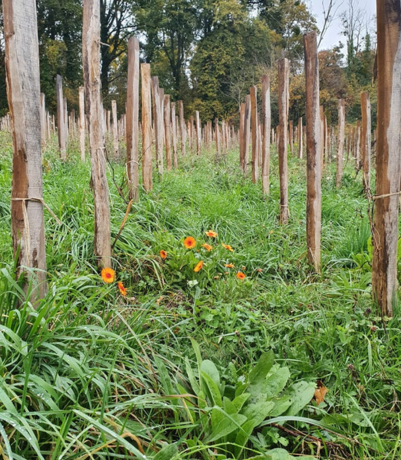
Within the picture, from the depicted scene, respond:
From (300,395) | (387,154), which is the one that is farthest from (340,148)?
(300,395)

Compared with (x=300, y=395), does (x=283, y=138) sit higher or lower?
higher

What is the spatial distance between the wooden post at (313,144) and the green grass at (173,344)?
1.02 feet

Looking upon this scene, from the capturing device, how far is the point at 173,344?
2371 millimetres

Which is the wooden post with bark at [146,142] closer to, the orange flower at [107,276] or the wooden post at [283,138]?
the wooden post at [283,138]

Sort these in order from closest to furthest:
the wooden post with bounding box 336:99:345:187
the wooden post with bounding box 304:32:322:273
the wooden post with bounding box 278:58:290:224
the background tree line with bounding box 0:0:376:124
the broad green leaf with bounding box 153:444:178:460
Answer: the broad green leaf with bounding box 153:444:178:460
the wooden post with bounding box 304:32:322:273
the wooden post with bounding box 278:58:290:224
the wooden post with bounding box 336:99:345:187
the background tree line with bounding box 0:0:376:124

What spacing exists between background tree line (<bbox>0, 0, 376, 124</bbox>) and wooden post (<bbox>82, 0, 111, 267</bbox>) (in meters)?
23.9

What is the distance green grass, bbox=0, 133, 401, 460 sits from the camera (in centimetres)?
161

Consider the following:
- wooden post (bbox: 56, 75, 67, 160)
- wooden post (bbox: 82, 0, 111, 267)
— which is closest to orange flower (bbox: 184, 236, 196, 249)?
wooden post (bbox: 82, 0, 111, 267)

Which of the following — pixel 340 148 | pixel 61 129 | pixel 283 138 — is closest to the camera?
pixel 283 138

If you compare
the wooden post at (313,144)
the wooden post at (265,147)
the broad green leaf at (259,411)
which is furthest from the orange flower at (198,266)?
the wooden post at (265,147)

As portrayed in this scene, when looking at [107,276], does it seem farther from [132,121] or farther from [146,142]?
[146,142]

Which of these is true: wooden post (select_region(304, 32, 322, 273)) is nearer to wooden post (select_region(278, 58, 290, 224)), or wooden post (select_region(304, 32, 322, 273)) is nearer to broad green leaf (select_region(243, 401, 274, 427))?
wooden post (select_region(278, 58, 290, 224))

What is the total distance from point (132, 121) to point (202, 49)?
Result: 95.9 feet

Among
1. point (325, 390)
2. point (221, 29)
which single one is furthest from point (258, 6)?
point (325, 390)
